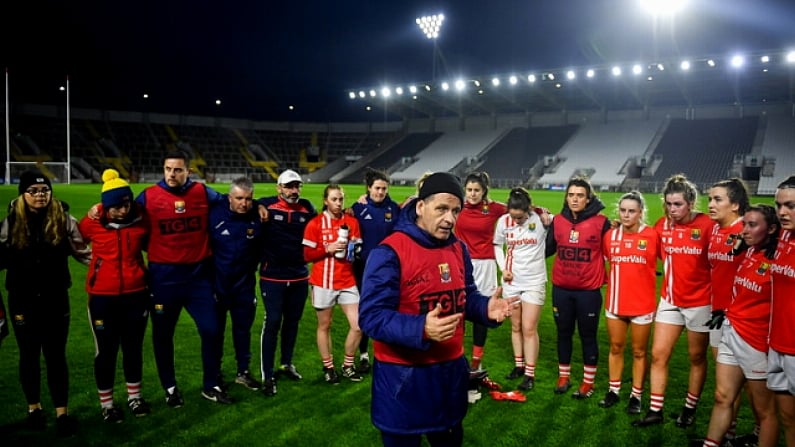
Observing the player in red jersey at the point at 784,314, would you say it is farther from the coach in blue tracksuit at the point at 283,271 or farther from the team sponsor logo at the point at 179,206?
the team sponsor logo at the point at 179,206

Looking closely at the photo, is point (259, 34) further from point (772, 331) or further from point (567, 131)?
point (772, 331)

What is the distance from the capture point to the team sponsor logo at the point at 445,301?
2734mm

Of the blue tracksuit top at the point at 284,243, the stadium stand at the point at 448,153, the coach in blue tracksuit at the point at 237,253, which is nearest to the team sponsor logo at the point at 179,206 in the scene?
the coach in blue tracksuit at the point at 237,253

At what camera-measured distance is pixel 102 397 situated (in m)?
4.98

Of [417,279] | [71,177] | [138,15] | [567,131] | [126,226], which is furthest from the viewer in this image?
[567,131]

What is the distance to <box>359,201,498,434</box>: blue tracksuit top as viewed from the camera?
2.58 meters

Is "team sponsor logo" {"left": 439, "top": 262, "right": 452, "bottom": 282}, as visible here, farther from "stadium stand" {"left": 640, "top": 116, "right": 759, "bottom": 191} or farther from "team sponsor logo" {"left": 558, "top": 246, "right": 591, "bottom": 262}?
"stadium stand" {"left": 640, "top": 116, "right": 759, "bottom": 191}

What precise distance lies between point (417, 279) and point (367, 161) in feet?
193

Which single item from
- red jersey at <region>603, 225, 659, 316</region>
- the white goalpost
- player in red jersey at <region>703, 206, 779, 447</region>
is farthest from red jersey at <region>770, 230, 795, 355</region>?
the white goalpost

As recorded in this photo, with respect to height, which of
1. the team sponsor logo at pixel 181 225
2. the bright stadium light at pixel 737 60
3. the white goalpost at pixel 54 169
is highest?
the bright stadium light at pixel 737 60

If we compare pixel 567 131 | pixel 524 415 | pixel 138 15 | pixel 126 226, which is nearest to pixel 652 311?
pixel 524 415

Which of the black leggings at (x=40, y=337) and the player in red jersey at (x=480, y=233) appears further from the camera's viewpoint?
the player in red jersey at (x=480, y=233)

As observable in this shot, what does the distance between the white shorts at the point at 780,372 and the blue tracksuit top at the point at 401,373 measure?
1883 millimetres

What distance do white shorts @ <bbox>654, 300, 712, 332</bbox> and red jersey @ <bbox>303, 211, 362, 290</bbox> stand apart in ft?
9.96
